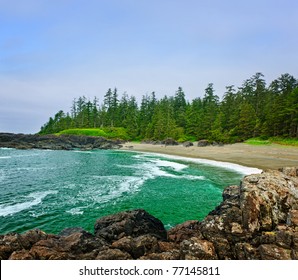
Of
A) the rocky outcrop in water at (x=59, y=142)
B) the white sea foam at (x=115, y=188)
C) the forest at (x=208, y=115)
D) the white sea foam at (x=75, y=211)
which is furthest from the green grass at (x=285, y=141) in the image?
the rocky outcrop in water at (x=59, y=142)

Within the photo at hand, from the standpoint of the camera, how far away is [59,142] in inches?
3219

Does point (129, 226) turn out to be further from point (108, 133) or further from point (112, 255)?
point (108, 133)

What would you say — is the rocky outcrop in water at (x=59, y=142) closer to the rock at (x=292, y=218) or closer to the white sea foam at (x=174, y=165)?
the white sea foam at (x=174, y=165)

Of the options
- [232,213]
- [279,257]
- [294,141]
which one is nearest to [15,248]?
[232,213]

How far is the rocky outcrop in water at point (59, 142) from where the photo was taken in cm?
7612

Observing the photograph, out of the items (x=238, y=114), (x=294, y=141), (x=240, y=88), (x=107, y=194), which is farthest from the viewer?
(x=240, y=88)

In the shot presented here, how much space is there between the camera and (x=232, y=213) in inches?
314

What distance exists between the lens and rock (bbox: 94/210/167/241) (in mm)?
9289

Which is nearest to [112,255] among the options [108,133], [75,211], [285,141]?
[75,211]

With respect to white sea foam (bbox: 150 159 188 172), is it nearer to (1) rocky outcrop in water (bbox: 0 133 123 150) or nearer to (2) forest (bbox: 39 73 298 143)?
(2) forest (bbox: 39 73 298 143)

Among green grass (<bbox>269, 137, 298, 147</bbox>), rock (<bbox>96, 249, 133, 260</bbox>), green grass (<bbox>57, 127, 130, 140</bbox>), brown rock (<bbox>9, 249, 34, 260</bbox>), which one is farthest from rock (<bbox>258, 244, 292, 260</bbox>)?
green grass (<bbox>57, 127, 130, 140</bbox>)

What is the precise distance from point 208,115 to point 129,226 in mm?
69902

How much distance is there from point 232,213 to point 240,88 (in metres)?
87.1

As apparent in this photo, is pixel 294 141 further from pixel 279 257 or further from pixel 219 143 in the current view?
pixel 279 257
